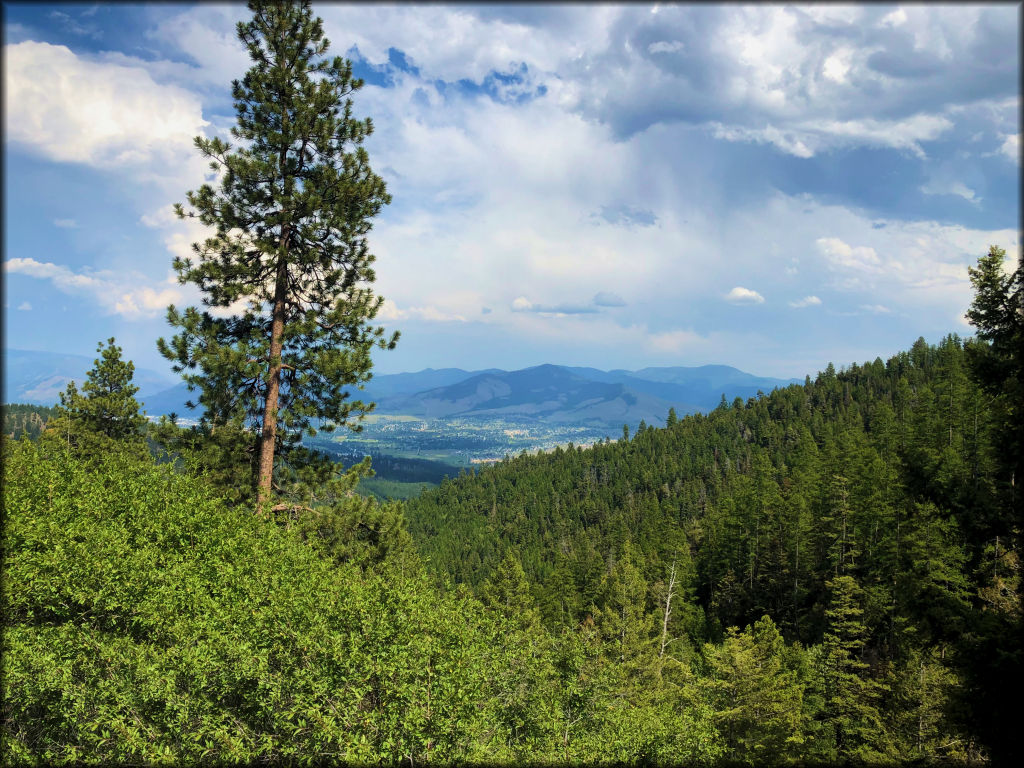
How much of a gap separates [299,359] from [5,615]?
953 centimetres

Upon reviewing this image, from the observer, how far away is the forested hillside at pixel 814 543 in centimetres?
1430

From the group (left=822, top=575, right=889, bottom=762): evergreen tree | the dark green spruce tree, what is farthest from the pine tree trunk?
(left=822, top=575, right=889, bottom=762): evergreen tree

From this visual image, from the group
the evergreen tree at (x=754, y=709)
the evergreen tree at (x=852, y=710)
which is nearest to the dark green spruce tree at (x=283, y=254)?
the evergreen tree at (x=754, y=709)

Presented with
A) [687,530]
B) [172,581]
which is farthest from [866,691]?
[687,530]

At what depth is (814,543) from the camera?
55.2m

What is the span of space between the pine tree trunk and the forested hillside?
6239 millimetres

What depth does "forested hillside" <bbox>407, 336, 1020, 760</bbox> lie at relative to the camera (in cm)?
1430

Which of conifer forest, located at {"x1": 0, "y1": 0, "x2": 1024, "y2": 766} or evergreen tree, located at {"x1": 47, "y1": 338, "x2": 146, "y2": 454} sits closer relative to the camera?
conifer forest, located at {"x1": 0, "y1": 0, "x2": 1024, "y2": 766}

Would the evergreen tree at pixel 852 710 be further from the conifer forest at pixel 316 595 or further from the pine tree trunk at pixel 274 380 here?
the pine tree trunk at pixel 274 380

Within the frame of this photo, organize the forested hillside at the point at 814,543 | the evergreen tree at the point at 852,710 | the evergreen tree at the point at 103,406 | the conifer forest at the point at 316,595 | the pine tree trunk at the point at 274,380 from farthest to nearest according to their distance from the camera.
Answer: the evergreen tree at the point at 103,406 < the evergreen tree at the point at 852,710 < the pine tree trunk at the point at 274,380 < the forested hillside at the point at 814,543 < the conifer forest at the point at 316,595

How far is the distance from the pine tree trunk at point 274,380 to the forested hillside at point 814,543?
6239 millimetres

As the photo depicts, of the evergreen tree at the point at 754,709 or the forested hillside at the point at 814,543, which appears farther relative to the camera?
the evergreen tree at the point at 754,709

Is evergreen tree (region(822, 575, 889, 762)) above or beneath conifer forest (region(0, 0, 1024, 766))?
beneath

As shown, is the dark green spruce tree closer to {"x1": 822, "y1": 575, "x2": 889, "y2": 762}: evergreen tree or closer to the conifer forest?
the conifer forest
